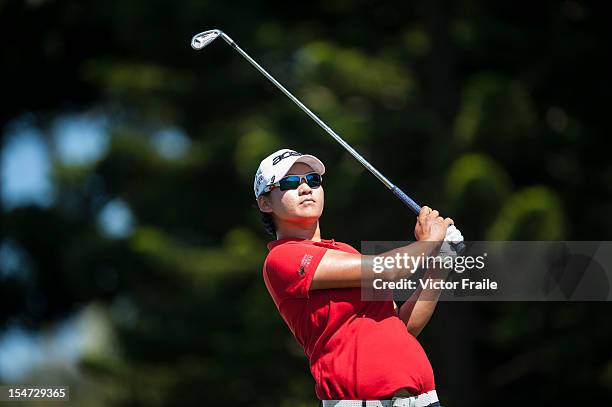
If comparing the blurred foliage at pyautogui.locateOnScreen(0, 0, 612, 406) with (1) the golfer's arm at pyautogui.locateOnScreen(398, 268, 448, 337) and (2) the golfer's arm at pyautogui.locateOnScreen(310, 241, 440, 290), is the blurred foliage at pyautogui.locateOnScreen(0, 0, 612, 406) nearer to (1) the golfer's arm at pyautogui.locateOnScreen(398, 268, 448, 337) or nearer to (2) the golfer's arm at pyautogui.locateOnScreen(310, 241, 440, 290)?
(1) the golfer's arm at pyautogui.locateOnScreen(398, 268, 448, 337)

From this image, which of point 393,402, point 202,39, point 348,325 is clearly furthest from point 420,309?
point 202,39

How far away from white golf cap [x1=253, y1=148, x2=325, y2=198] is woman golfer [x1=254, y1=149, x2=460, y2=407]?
0.82ft

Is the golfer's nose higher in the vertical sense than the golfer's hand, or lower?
higher

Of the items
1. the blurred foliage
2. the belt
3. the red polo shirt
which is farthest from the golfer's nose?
the blurred foliage

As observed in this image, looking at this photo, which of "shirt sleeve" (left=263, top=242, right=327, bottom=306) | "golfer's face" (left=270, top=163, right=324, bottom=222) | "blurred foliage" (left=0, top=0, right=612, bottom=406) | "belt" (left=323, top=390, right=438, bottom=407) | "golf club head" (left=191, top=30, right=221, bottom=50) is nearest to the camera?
"belt" (left=323, top=390, right=438, bottom=407)

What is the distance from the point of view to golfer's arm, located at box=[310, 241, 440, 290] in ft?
15.0

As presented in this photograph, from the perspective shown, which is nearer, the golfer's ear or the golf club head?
the golfer's ear

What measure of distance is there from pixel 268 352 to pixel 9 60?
8.39m

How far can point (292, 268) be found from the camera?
4707mm

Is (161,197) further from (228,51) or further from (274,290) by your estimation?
(274,290)

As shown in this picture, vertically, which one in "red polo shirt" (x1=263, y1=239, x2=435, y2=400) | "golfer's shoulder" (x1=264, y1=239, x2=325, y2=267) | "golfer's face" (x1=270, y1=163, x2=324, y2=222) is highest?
"golfer's face" (x1=270, y1=163, x2=324, y2=222)

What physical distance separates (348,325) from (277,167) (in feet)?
2.28

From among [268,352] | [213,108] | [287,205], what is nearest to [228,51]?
[213,108]

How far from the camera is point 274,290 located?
4836 millimetres
